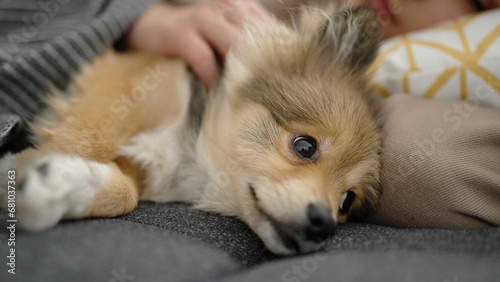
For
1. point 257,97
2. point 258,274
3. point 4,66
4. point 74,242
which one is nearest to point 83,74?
point 4,66

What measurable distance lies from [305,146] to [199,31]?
3.86 feet

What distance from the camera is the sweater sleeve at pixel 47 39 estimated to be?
2.00m

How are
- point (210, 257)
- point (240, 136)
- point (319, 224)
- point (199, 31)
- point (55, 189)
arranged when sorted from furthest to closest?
1. point (199, 31)
2. point (240, 136)
3. point (319, 224)
4. point (55, 189)
5. point (210, 257)

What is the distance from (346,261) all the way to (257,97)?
1127 mm

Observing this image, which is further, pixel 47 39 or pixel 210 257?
pixel 47 39

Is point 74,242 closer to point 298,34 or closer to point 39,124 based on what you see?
point 39,124

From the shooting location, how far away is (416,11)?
9.11 ft

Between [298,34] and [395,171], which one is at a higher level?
[298,34]

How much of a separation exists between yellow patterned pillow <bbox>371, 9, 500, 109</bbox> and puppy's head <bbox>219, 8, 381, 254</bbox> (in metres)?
0.22

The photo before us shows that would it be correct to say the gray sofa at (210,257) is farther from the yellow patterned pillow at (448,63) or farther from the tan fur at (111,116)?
the yellow patterned pillow at (448,63)

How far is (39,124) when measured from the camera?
6.41 feet

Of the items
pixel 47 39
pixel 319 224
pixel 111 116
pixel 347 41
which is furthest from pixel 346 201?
pixel 47 39

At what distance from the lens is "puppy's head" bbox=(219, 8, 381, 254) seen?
1696 millimetres

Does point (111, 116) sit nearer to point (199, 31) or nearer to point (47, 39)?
point (47, 39)
